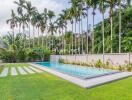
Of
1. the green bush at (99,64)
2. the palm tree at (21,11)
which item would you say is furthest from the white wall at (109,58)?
the palm tree at (21,11)

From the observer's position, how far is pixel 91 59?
1272 inches

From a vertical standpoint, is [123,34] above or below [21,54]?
above

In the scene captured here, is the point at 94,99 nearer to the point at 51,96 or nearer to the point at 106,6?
the point at 51,96

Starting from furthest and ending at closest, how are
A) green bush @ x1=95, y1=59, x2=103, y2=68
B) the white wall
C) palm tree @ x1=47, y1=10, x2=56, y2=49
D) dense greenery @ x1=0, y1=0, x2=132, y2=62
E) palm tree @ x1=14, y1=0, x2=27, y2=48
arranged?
palm tree @ x1=47, y1=10, x2=56, y2=49, palm tree @ x1=14, y1=0, x2=27, y2=48, dense greenery @ x1=0, y1=0, x2=132, y2=62, green bush @ x1=95, y1=59, x2=103, y2=68, the white wall

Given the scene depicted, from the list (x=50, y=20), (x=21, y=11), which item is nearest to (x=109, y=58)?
(x=21, y=11)

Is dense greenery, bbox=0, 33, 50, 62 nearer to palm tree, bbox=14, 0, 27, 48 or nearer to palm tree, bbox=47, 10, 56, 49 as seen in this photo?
palm tree, bbox=14, 0, 27, 48

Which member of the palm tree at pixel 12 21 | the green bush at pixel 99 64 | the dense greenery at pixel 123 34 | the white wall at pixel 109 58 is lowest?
the green bush at pixel 99 64

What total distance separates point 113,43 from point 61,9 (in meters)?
22.4

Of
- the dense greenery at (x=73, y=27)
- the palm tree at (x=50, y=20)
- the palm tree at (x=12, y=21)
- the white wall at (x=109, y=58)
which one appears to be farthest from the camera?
the palm tree at (x=50, y=20)

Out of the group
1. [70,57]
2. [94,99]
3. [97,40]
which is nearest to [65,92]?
[94,99]

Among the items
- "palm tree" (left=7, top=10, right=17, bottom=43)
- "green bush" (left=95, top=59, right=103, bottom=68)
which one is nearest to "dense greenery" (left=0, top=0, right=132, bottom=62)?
"palm tree" (left=7, top=10, right=17, bottom=43)

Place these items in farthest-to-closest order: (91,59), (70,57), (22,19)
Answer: (22,19) < (70,57) < (91,59)

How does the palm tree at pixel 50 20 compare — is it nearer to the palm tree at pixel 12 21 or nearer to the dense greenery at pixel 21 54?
the palm tree at pixel 12 21

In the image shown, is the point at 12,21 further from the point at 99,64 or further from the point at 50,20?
the point at 99,64
